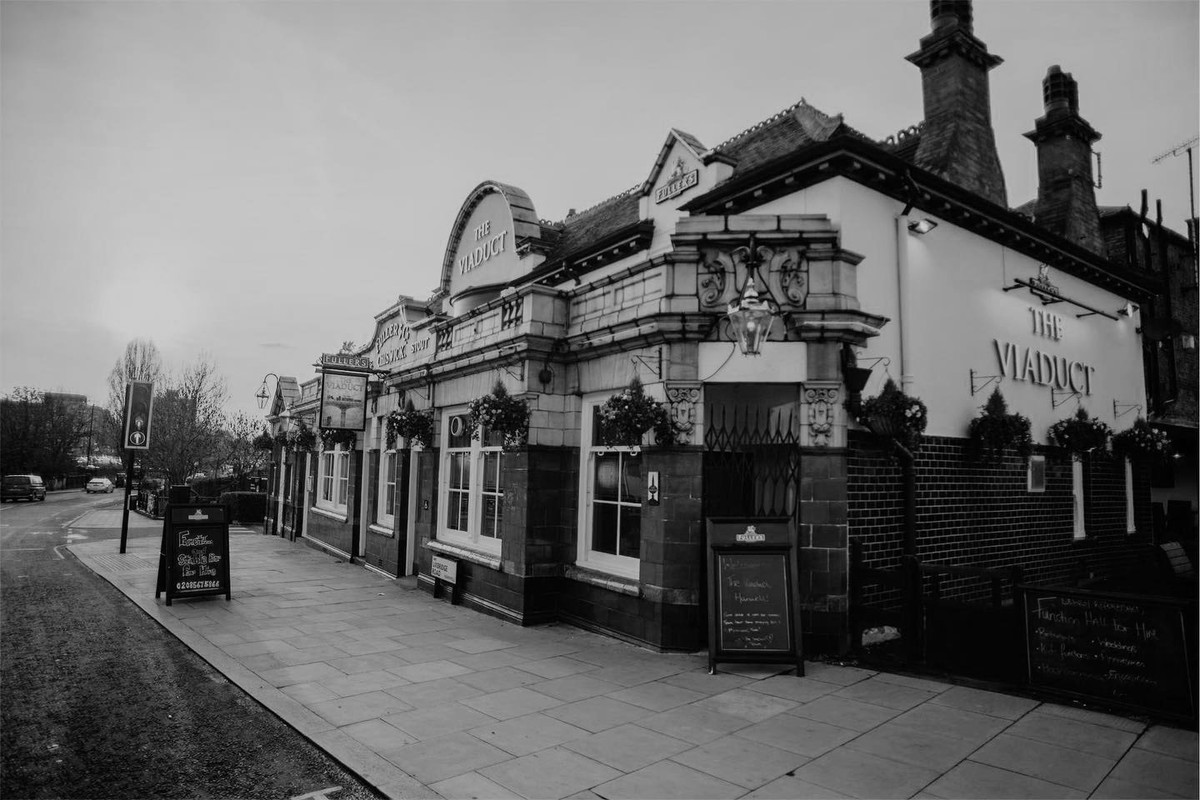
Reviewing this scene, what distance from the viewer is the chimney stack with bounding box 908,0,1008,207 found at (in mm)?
10977

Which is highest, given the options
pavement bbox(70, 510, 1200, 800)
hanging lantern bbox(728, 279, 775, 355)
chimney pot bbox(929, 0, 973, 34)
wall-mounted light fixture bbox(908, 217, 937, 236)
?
chimney pot bbox(929, 0, 973, 34)

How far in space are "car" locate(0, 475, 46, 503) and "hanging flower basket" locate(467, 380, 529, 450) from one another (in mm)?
42598

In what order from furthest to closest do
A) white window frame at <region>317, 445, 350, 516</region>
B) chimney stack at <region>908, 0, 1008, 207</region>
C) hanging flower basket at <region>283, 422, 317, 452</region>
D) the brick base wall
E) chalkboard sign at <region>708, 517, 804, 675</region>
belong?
hanging flower basket at <region>283, 422, 317, 452</region>, white window frame at <region>317, 445, 350, 516</region>, chimney stack at <region>908, 0, 1008, 207</region>, the brick base wall, chalkboard sign at <region>708, 517, 804, 675</region>

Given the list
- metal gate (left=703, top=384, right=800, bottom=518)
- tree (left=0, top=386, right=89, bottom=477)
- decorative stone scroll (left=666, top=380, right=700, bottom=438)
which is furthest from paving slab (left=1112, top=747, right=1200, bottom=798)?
tree (left=0, top=386, right=89, bottom=477)

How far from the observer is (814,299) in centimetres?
758

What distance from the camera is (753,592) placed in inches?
273

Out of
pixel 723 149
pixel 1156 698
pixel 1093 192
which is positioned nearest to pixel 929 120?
pixel 723 149

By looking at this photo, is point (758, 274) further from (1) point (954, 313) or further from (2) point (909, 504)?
(1) point (954, 313)

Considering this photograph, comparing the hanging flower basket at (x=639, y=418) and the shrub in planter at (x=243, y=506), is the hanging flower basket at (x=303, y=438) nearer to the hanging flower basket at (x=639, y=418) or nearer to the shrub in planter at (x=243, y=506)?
the shrub in planter at (x=243, y=506)

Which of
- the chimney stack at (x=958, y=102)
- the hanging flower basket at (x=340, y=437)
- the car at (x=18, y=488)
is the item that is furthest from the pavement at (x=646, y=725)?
the car at (x=18, y=488)

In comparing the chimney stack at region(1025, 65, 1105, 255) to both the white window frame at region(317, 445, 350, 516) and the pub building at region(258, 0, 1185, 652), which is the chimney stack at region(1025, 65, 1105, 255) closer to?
the pub building at region(258, 0, 1185, 652)

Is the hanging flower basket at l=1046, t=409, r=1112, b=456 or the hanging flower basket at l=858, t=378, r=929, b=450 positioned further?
the hanging flower basket at l=1046, t=409, r=1112, b=456

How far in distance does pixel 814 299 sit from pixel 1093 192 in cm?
1151

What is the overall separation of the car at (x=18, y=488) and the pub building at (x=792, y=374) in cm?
3674
